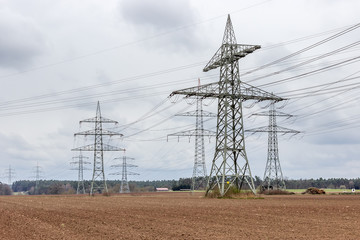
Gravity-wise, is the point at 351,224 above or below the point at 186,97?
below

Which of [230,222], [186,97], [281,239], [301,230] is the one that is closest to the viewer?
[281,239]

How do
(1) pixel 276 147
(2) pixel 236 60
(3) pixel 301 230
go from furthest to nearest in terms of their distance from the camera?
(1) pixel 276 147, (2) pixel 236 60, (3) pixel 301 230

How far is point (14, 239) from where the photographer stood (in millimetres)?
17750

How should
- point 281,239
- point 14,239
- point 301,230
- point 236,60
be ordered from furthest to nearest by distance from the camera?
point 236,60
point 301,230
point 14,239
point 281,239

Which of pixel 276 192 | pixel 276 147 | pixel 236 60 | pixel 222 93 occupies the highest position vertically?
pixel 236 60

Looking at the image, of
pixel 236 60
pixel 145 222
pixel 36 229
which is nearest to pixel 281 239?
pixel 145 222

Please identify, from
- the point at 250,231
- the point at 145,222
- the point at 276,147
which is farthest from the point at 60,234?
the point at 276,147

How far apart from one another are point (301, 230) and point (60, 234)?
1030cm

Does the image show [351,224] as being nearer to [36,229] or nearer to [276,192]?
[36,229]

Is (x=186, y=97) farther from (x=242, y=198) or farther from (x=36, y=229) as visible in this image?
(x=36, y=229)

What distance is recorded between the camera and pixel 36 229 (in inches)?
826

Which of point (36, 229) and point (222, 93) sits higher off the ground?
point (222, 93)

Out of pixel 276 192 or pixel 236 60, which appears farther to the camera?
pixel 276 192

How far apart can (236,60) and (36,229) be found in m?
34.2
